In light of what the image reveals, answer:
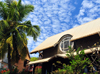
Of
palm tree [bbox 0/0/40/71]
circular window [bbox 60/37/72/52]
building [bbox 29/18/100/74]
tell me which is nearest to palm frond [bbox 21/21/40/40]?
palm tree [bbox 0/0/40/71]

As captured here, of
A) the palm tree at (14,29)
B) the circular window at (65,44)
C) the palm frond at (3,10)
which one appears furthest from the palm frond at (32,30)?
the circular window at (65,44)

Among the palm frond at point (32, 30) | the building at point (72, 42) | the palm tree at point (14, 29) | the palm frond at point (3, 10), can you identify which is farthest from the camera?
the palm frond at point (32, 30)

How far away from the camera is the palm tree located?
61.0 feet

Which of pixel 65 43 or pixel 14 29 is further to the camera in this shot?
pixel 14 29

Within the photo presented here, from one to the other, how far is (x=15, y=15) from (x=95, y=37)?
10.5 meters

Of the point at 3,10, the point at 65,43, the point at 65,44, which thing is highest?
the point at 3,10

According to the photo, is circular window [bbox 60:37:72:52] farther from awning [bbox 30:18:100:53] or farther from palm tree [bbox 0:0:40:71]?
palm tree [bbox 0:0:40:71]

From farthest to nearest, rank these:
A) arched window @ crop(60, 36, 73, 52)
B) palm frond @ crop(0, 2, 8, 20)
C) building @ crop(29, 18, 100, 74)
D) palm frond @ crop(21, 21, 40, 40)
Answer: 1. palm frond @ crop(21, 21, 40, 40)
2. palm frond @ crop(0, 2, 8, 20)
3. arched window @ crop(60, 36, 73, 52)
4. building @ crop(29, 18, 100, 74)

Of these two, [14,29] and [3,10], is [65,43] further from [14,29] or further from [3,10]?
[3,10]

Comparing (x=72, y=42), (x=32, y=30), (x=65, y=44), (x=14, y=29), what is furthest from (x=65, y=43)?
(x=14, y=29)

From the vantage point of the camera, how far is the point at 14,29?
18922 millimetres

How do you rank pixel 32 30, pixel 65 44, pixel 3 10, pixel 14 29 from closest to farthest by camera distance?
1. pixel 65 44
2. pixel 14 29
3. pixel 3 10
4. pixel 32 30

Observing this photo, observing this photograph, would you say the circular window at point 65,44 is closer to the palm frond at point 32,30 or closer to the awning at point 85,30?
the awning at point 85,30

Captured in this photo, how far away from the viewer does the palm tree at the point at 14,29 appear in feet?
61.0
